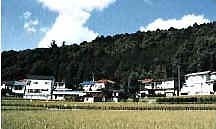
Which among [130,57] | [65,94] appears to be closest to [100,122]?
[130,57]

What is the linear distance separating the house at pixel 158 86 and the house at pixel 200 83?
1.52m

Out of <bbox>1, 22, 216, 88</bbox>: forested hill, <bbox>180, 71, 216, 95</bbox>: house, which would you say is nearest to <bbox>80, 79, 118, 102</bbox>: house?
<bbox>1, 22, 216, 88</bbox>: forested hill

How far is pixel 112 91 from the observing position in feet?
126

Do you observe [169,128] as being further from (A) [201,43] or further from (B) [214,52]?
(B) [214,52]

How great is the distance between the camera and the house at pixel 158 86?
141 feet

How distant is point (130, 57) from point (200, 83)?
49.4 feet

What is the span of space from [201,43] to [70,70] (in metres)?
21.0

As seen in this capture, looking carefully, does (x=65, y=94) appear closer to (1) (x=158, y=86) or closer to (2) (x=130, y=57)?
(2) (x=130, y=57)

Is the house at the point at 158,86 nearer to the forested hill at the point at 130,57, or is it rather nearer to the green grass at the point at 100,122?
the forested hill at the point at 130,57

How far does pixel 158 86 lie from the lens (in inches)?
1861

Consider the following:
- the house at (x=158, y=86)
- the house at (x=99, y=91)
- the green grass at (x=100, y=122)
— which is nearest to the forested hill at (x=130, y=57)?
the house at (x=158, y=86)

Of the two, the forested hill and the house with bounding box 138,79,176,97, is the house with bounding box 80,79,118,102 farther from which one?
the house with bounding box 138,79,176,97

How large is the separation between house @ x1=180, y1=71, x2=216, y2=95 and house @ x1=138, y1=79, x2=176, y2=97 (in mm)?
1518

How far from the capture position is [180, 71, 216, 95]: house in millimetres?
40906
